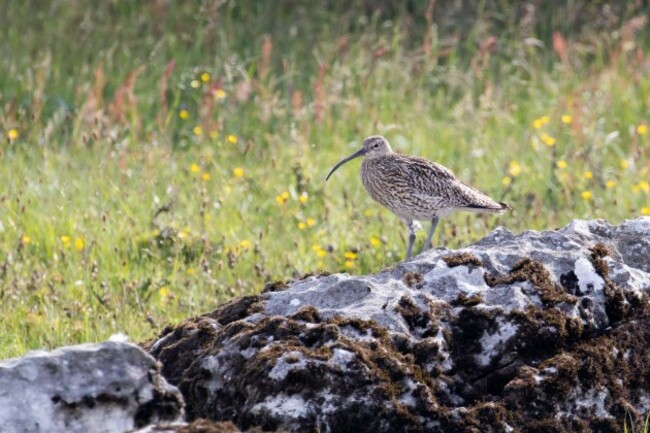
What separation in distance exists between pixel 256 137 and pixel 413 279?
5.43m

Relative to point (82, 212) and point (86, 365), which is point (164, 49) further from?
point (86, 365)

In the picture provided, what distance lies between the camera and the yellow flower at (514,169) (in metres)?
8.84

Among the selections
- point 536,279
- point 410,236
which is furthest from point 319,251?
point 536,279

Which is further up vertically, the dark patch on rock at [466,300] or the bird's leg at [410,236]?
the dark patch on rock at [466,300]

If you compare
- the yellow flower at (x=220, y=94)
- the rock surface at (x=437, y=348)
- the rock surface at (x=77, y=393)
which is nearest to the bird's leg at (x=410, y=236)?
the rock surface at (x=437, y=348)

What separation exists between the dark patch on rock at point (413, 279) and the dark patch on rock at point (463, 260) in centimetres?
13

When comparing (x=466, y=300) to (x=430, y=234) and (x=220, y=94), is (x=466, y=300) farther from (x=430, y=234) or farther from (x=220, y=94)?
(x=220, y=94)

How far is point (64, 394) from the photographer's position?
379 cm

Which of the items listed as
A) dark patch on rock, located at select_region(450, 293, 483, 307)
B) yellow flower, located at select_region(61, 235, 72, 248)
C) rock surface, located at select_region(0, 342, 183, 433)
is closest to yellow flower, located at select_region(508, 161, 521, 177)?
yellow flower, located at select_region(61, 235, 72, 248)

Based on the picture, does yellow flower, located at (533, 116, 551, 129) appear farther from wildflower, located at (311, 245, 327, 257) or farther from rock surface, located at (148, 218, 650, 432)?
rock surface, located at (148, 218, 650, 432)

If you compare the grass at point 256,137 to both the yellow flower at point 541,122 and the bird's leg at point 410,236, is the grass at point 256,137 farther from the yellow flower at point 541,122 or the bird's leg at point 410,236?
the bird's leg at point 410,236

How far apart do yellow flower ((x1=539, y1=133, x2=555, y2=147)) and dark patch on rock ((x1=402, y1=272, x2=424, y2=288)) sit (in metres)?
4.97

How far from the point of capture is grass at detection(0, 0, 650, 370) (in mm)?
7191

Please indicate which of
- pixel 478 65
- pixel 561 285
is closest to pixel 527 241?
pixel 561 285
